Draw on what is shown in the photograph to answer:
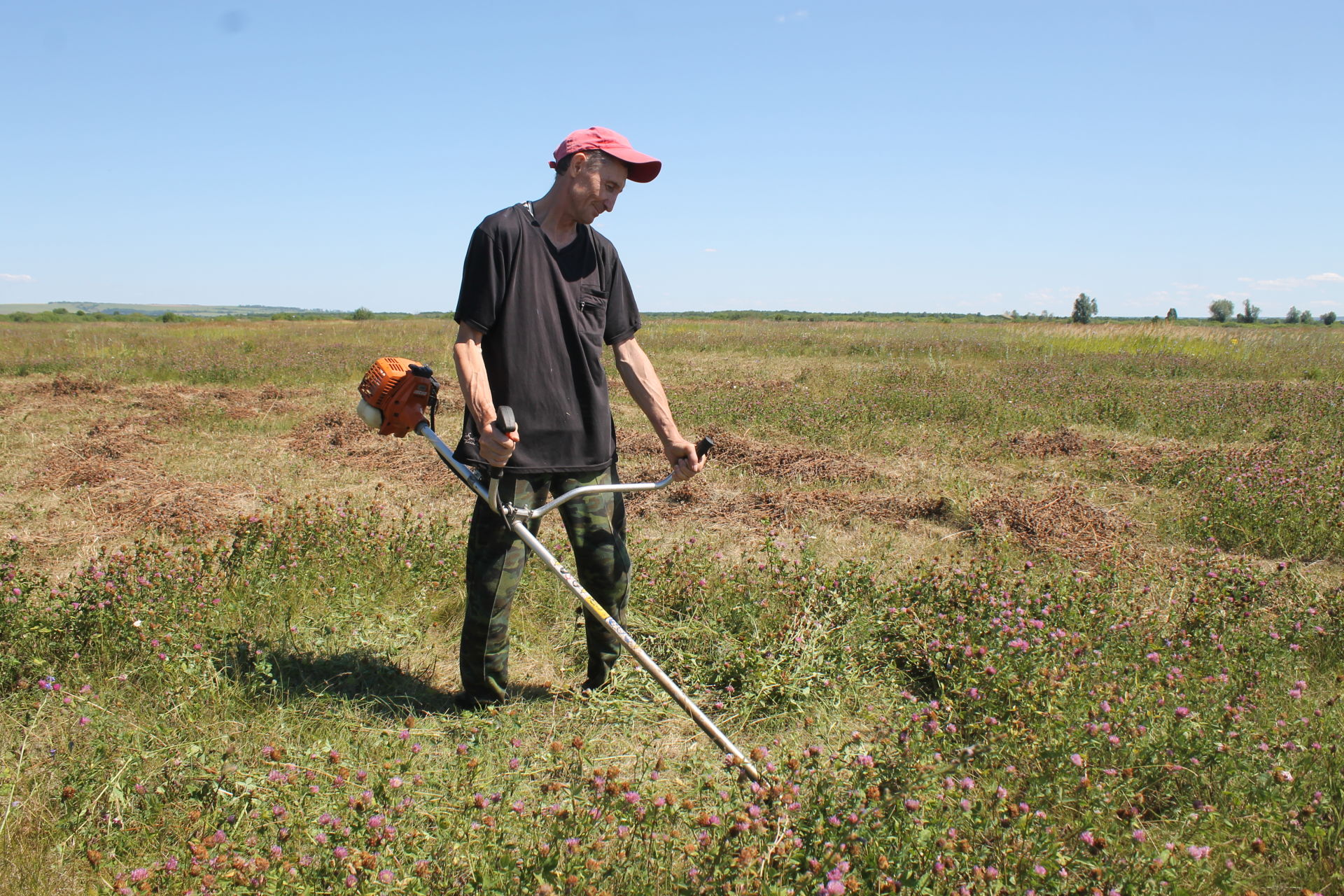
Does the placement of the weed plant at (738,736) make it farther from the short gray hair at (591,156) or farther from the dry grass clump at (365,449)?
the dry grass clump at (365,449)

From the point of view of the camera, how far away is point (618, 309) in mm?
2910

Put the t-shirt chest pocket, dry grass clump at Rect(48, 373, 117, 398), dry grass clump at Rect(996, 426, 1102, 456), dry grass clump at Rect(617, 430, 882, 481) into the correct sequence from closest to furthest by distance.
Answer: the t-shirt chest pocket < dry grass clump at Rect(617, 430, 882, 481) < dry grass clump at Rect(996, 426, 1102, 456) < dry grass clump at Rect(48, 373, 117, 398)

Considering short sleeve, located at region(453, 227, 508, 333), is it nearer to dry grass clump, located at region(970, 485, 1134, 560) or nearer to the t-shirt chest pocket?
the t-shirt chest pocket

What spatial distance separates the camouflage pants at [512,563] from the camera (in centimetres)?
273

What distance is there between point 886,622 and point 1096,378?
457 inches

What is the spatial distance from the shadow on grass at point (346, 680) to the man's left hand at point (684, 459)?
104 cm

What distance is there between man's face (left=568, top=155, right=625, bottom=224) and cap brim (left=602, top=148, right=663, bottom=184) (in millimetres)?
28

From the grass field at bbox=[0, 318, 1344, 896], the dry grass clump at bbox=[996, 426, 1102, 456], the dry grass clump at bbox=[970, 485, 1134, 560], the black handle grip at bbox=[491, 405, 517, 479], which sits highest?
the black handle grip at bbox=[491, 405, 517, 479]

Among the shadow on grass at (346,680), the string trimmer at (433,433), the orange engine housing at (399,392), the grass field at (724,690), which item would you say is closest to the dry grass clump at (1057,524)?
the grass field at (724,690)

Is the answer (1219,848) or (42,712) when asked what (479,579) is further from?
(1219,848)

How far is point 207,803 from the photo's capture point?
2.21m

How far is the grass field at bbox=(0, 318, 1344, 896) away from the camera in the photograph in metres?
1.88

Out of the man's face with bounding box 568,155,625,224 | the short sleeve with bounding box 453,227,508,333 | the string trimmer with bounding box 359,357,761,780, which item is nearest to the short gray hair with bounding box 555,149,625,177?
the man's face with bounding box 568,155,625,224

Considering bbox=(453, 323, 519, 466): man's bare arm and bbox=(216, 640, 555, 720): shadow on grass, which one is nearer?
bbox=(453, 323, 519, 466): man's bare arm
